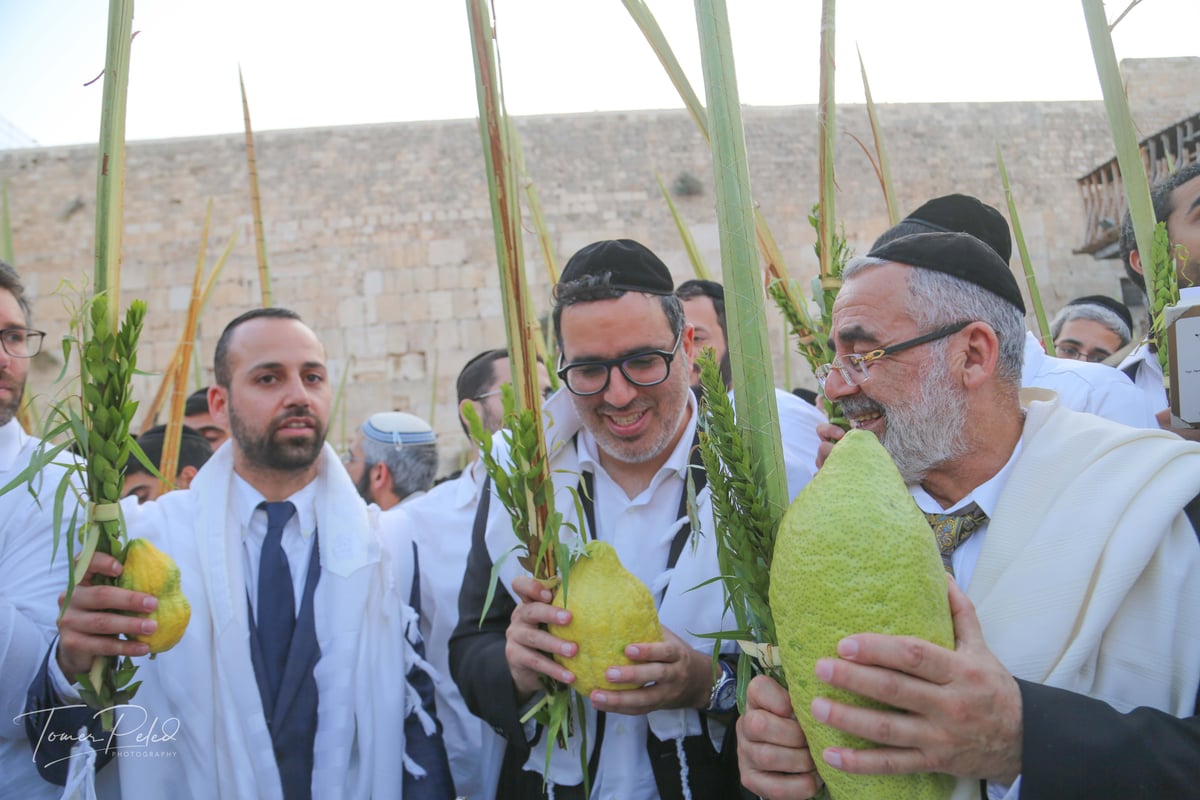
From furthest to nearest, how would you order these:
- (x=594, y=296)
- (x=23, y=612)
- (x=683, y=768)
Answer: (x=594, y=296) < (x=23, y=612) < (x=683, y=768)

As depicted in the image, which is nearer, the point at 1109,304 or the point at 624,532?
the point at 624,532

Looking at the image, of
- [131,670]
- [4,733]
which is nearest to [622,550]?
[131,670]

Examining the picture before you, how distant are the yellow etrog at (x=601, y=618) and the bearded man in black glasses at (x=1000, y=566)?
11.9 inches

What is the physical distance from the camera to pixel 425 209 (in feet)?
41.2

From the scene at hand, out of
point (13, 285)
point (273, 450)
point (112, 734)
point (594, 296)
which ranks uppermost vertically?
point (13, 285)

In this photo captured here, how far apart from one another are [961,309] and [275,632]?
1.97 meters

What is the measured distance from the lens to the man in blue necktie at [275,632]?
224 cm

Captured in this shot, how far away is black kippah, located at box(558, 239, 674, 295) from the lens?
2246mm

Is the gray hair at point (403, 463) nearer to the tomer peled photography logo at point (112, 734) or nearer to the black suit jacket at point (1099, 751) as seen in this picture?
the tomer peled photography logo at point (112, 734)

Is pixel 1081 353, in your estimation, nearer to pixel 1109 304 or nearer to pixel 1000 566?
pixel 1109 304

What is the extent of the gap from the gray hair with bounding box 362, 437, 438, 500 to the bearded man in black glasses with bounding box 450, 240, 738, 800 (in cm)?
237

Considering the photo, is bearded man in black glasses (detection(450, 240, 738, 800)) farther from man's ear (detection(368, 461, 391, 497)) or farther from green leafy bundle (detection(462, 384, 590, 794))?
man's ear (detection(368, 461, 391, 497))

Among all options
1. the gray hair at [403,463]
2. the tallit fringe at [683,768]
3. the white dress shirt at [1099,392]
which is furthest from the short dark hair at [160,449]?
the white dress shirt at [1099,392]

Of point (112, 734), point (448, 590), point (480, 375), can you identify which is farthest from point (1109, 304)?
point (112, 734)
